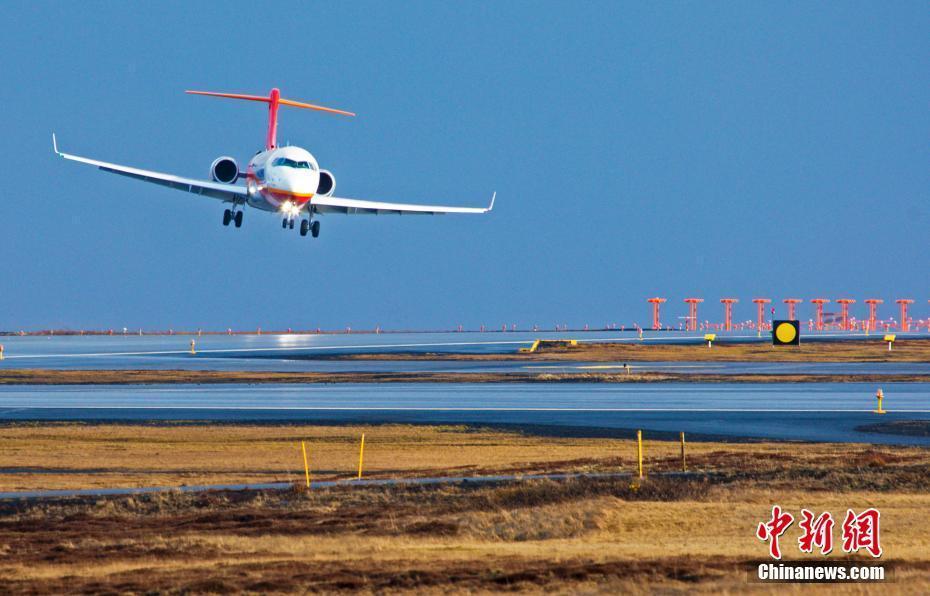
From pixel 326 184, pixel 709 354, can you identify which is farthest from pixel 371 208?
pixel 709 354

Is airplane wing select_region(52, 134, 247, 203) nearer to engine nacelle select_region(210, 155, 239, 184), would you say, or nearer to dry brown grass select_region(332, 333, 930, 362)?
engine nacelle select_region(210, 155, 239, 184)

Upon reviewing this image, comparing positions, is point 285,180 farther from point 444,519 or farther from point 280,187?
point 444,519

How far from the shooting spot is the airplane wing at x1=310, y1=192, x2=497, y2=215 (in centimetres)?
7481

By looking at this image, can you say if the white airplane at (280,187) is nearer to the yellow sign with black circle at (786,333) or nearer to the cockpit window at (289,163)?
the cockpit window at (289,163)

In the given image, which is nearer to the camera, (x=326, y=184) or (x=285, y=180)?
(x=285, y=180)

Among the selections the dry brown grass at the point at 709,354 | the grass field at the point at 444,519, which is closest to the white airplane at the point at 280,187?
the grass field at the point at 444,519

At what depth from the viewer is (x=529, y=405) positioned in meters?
68.0

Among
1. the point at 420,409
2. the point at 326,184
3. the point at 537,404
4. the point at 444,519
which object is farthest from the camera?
the point at 326,184

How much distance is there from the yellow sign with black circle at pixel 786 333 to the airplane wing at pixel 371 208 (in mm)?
33659

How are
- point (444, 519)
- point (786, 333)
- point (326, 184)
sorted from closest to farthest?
point (444, 519), point (326, 184), point (786, 333)

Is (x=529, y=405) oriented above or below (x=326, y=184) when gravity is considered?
below

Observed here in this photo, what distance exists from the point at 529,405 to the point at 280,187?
1718cm

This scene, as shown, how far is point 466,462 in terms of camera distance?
4425 centimetres

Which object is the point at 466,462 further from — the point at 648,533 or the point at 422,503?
the point at 648,533
